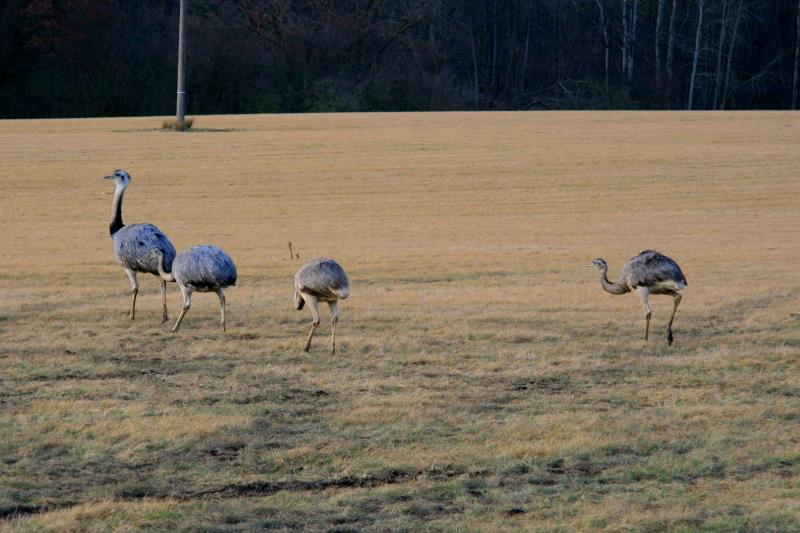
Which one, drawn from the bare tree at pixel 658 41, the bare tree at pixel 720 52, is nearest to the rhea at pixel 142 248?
Answer: the bare tree at pixel 658 41

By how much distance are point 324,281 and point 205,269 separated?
1615mm

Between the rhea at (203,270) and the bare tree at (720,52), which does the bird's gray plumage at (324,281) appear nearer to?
the rhea at (203,270)

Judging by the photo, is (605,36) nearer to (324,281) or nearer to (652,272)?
(652,272)

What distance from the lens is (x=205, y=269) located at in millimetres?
14008

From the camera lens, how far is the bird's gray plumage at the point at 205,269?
45.9 ft

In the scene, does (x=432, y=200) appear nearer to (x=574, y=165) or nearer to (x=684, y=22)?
(x=574, y=165)

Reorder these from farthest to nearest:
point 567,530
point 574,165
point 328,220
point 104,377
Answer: point 574,165, point 328,220, point 104,377, point 567,530

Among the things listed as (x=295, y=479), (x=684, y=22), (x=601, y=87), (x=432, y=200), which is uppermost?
(x=684, y=22)

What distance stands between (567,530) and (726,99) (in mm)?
67668

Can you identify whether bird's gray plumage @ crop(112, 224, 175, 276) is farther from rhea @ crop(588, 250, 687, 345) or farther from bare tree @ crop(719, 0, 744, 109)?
bare tree @ crop(719, 0, 744, 109)

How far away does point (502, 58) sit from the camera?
72.8m

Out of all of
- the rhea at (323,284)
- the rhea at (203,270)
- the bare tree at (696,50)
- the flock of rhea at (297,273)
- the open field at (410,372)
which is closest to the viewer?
the open field at (410,372)

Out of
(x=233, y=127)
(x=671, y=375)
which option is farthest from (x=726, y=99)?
(x=671, y=375)

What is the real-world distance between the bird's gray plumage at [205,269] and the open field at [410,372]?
72 centimetres
